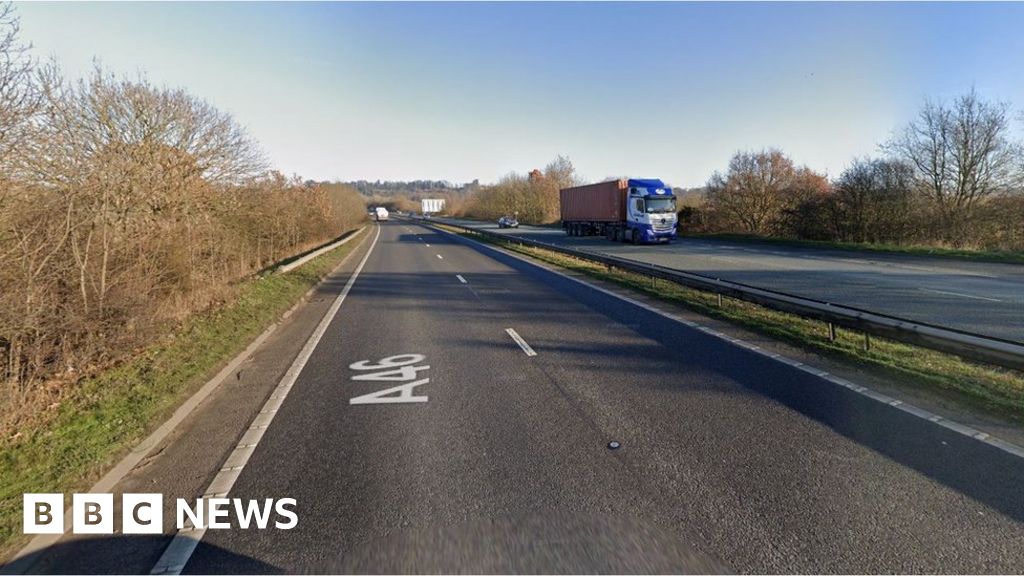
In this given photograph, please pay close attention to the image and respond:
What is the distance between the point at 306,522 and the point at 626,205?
30.7 m

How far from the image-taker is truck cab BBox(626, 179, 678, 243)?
2955 cm

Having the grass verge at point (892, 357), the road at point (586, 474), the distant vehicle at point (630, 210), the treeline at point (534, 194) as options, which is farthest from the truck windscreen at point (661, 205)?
the treeline at point (534, 194)

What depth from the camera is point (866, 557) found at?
2.75m

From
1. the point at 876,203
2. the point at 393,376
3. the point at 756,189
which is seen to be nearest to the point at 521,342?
the point at 393,376

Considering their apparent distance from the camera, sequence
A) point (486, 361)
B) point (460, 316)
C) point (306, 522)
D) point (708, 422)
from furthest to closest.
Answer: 1. point (460, 316)
2. point (486, 361)
3. point (708, 422)
4. point (306, 522)

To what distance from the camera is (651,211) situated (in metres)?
29.5

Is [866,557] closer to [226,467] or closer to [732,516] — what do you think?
[732,516]

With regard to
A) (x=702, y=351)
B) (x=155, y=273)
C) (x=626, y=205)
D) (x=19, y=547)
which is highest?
(x=626, y=205)

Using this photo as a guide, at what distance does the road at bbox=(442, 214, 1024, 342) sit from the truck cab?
584 cm

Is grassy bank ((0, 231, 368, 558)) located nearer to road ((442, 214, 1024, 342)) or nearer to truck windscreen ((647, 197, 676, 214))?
road ((442, 214, 1024, 342))

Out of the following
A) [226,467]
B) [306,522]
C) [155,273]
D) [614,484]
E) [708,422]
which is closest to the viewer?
[306,522]

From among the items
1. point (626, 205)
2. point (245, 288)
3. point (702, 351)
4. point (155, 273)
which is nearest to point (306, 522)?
point (702, 351)

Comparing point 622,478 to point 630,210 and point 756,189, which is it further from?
point 756,189

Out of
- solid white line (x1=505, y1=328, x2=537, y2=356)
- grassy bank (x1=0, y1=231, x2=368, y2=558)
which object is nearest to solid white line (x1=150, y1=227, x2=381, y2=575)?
grassy bank (x1=0, y1=231, x2=368, y2=558)
